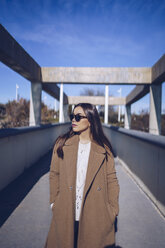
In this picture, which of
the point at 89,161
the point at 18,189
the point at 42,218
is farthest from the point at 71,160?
the point at 18,189

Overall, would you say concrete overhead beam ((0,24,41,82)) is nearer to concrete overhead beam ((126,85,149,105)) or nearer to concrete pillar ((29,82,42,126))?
concrete pillar ((29,82,42,126))

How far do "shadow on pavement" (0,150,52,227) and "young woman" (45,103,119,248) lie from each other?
1.62m

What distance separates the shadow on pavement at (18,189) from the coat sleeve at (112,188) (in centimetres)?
195

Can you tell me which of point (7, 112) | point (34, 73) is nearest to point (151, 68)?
point (34, 73)

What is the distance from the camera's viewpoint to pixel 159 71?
10.3 meters

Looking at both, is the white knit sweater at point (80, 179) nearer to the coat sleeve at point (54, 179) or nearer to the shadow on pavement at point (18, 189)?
the coat sleeve at point (54, 179)

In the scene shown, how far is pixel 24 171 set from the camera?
5.68 m

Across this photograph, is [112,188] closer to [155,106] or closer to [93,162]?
[93,162]

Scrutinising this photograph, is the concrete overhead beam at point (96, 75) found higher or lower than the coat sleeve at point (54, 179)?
higher

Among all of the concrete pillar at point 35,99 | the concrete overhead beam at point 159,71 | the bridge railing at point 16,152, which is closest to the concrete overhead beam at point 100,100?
the concrete pillar at point 35,99

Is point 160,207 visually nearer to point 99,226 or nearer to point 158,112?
point 99,226

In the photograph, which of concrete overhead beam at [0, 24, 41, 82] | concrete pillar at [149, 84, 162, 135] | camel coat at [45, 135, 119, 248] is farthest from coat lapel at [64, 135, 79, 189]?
concrete pillar at [149, 84, 162, 135]

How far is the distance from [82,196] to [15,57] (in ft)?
24.2

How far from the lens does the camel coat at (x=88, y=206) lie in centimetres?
175
